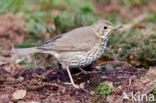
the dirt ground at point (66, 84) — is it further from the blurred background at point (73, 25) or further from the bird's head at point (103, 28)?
the blurred background at point (73, 25)

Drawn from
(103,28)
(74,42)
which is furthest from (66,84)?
(103,28)

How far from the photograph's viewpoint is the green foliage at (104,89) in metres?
4.19

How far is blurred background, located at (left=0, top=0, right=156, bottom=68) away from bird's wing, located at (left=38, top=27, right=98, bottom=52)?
1269mm

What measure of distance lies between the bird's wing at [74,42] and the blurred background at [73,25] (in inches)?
50.0

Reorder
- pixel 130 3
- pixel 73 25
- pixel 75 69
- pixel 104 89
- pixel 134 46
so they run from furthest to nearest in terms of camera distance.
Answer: pixel 130 3
pixel 73 25
pixel 134 46
pixel 75 69
pixel 104 89

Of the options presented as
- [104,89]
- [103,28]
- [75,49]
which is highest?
[103,28]

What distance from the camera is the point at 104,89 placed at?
425cm

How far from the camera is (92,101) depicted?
406 centimetres

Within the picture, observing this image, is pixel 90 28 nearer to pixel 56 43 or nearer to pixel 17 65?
pixel 56 43

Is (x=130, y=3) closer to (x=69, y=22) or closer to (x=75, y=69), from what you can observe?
(x=69, y=22)

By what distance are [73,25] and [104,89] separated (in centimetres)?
296

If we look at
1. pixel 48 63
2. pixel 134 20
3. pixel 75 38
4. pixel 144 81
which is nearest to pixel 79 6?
pixel 134 20

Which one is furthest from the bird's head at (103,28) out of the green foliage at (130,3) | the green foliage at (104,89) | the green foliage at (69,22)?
the green foliage at (130,3)

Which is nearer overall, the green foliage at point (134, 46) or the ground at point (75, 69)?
the ground at point (75, 69)
